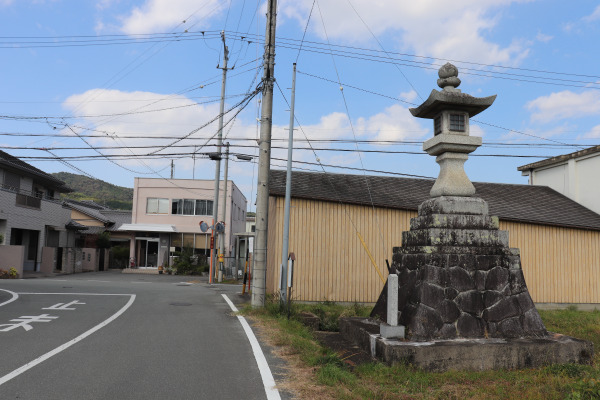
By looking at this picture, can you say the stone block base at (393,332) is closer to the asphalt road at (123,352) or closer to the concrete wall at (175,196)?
the asphalt road at (123,352)

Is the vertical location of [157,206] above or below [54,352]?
above

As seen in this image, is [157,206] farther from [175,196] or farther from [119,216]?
[119,216]

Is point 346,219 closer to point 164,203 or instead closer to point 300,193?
point 300,193

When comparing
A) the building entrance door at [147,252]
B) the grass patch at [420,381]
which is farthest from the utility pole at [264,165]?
the building entrance door at [147,252]

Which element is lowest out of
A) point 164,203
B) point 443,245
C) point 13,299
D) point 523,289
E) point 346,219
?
point 13,299

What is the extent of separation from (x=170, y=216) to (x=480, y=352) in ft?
106

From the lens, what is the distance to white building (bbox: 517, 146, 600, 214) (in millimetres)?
18328

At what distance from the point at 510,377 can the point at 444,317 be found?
1.34m

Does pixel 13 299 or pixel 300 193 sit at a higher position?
pixel 300 193

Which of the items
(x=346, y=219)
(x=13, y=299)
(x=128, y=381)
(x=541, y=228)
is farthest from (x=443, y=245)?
(x=13, y=299)

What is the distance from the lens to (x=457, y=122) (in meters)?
8.63

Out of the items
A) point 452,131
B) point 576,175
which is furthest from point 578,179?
point 452,131

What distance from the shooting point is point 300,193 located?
15.2m

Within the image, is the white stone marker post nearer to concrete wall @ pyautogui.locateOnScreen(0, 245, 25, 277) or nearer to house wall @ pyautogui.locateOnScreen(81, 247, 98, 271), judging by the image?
concrete wall @ pyautogui.locateOnScreen(0, 245, 25, 277)
